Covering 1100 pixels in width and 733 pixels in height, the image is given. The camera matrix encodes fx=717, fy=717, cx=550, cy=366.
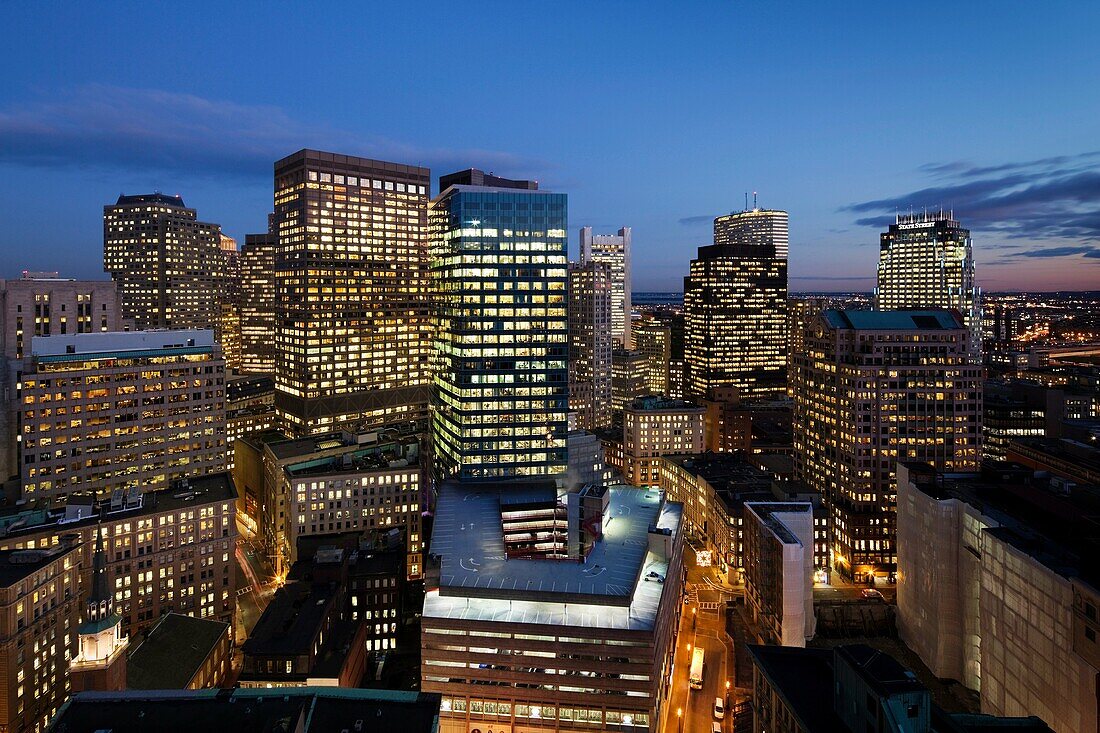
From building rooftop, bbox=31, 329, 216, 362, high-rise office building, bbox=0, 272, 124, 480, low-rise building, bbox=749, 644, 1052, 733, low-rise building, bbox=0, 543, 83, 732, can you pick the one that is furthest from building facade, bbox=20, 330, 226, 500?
low-rise building, bbox=749, 644, 1052, 733

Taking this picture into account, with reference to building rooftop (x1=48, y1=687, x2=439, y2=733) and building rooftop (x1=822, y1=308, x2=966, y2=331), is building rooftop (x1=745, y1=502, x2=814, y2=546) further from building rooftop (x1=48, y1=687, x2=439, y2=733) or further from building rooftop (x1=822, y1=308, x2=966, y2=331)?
building rooftop (x1=48, y1=687, x2=439, y2=733)

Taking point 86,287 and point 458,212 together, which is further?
point 86,287

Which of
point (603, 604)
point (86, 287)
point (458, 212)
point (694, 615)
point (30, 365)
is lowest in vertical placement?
point (694, 615)

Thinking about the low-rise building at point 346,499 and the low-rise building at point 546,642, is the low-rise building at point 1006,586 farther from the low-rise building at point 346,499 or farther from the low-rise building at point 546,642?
the low-rise building at point 346,499

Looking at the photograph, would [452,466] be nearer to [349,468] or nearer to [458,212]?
[349,468]

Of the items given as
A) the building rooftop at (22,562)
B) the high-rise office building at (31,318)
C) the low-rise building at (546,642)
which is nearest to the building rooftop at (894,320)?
the low-rise building at (546,642)

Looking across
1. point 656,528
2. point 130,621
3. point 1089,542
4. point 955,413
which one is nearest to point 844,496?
point 955,413
